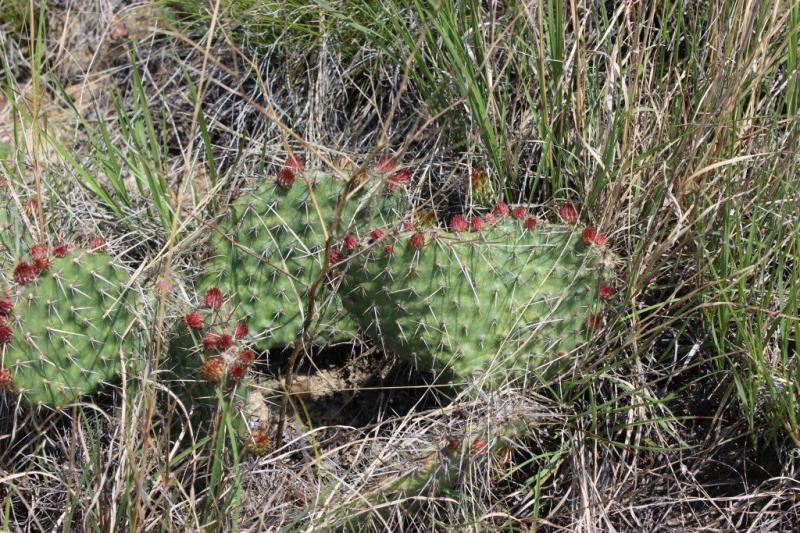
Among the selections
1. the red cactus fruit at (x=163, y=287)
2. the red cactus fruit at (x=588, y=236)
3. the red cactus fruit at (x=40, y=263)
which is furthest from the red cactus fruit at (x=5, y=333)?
the red cactus fruit at (x=588, y=236)

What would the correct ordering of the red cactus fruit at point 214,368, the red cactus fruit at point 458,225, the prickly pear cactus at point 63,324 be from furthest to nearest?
the red cactus fruit at point 458,225, the prickly pear cactus at point 63,324, the red cactus fruit at point 214,368

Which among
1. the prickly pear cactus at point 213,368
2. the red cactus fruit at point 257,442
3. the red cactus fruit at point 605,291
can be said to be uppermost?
the prickly pear cactus at point 213,368

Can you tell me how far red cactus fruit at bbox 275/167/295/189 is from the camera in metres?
1.79

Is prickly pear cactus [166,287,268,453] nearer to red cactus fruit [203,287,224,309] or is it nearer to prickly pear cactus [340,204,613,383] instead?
red cactus fruit [203,287,224,309]

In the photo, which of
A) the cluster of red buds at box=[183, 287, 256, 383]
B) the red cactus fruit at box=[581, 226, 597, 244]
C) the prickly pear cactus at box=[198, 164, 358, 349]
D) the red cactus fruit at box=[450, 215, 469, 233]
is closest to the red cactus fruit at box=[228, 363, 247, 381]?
A: the cluster of red buds at box=[183, 287, 256, 383]

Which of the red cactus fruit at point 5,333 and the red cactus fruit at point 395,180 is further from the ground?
the red cactus fruit at point 395,180

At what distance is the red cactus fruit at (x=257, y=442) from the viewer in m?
1.65

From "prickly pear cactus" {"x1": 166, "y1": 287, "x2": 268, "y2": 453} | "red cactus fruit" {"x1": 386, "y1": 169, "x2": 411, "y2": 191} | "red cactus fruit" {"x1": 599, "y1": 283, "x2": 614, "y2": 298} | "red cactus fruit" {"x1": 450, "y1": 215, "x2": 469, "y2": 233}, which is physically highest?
"red cactus fruit" {"x1": 386, "y1": 169, "x2": 411, "y2": 191}

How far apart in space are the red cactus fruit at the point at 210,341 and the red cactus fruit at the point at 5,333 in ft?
1.23

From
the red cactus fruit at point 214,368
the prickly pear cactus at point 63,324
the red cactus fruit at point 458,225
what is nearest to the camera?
the red cactus fruit at point 214,368

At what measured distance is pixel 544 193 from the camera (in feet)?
7.16

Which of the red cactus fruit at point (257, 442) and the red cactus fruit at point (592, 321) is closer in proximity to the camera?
the red cactus fruit at point (257, 442)

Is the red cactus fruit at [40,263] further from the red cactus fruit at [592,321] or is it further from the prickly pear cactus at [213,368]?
the red cactus fruit at [592,321]

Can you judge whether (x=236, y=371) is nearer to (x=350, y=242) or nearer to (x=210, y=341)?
(x=210, y=341)
